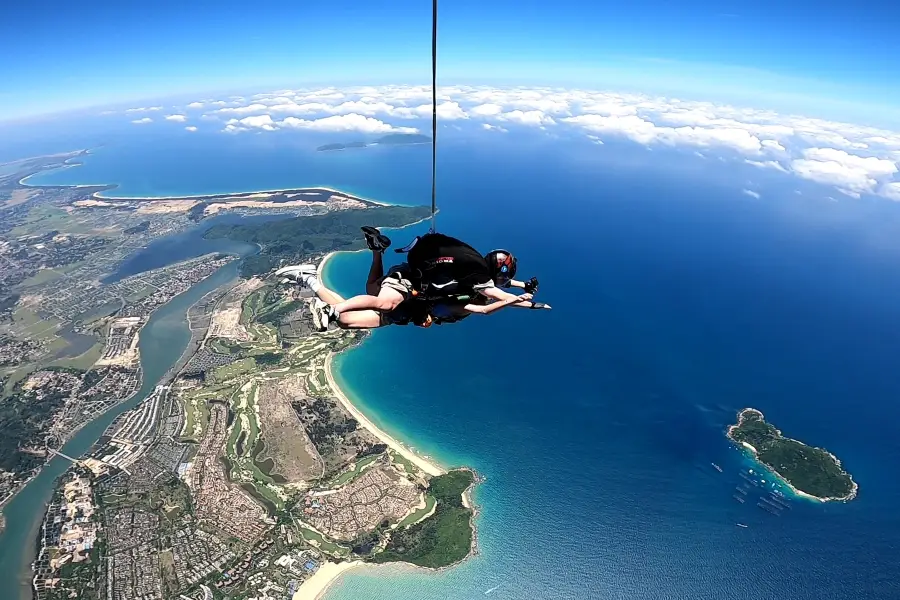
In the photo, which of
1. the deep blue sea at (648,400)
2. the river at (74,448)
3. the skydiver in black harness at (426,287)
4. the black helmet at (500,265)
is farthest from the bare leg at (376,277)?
the river at (74,448)

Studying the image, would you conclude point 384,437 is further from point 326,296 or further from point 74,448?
point 326,296

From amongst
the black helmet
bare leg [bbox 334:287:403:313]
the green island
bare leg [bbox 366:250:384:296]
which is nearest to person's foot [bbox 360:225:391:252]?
bare leg [bbox 366:250:384:296]

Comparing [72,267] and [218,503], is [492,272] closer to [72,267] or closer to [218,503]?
[218,503]

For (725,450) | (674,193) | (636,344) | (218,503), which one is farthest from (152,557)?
(674,193)

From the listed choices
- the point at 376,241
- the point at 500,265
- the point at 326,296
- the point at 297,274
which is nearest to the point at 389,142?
the point at 297,274

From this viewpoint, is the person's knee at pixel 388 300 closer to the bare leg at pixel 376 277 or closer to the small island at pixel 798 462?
the bare leg at pixel 376 277
